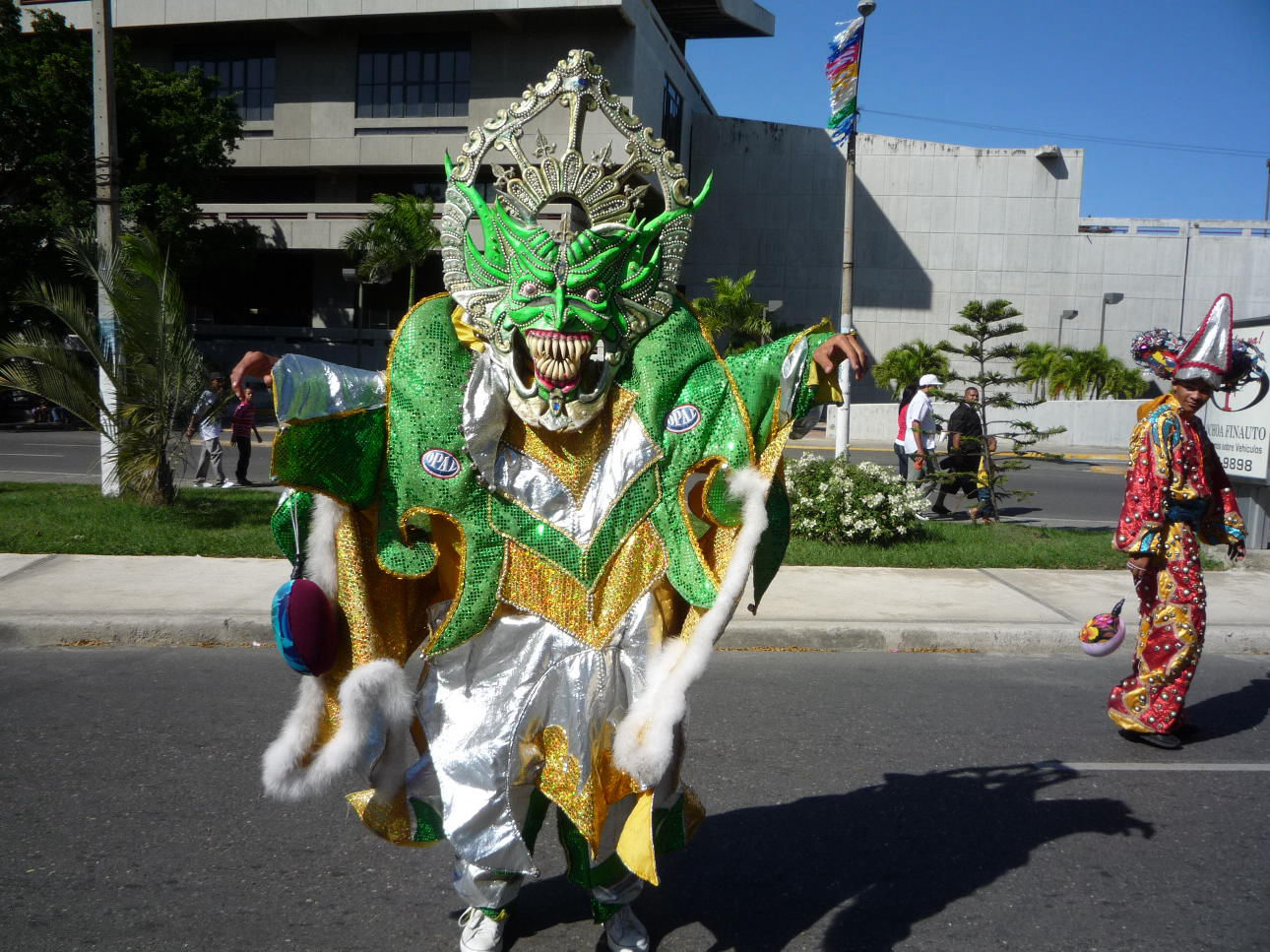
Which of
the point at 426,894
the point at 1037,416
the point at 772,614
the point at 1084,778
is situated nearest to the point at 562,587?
the point at 426,894

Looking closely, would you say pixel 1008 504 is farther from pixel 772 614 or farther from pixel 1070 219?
pixel 1070 219

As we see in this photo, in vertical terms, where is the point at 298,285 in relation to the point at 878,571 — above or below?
above

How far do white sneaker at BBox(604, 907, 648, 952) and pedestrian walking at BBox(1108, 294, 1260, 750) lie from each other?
2946mm

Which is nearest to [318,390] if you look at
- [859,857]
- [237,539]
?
[859,857]

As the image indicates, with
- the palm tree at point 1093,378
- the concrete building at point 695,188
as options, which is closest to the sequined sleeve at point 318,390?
the concrete building at point 695,188

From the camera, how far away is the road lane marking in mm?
4570

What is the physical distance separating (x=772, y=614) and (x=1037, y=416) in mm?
22475

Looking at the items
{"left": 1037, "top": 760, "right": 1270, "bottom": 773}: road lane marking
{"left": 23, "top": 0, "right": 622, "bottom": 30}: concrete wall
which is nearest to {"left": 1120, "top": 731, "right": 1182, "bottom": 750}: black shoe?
{"left": 1037, "top": 760, "right": 1270, "bottom": 773}: road lane marking

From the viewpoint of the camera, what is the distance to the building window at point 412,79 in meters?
29.0

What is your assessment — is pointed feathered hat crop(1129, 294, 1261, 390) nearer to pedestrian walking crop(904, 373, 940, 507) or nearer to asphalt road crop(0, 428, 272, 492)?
pedestrian walking crop(904, 373, 940, 507)

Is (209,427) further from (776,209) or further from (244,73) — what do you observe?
(776,209)

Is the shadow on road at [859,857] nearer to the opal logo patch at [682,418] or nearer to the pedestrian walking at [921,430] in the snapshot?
the opal logo patch at [682,418]

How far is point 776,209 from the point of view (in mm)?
32656

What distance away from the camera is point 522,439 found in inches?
107
